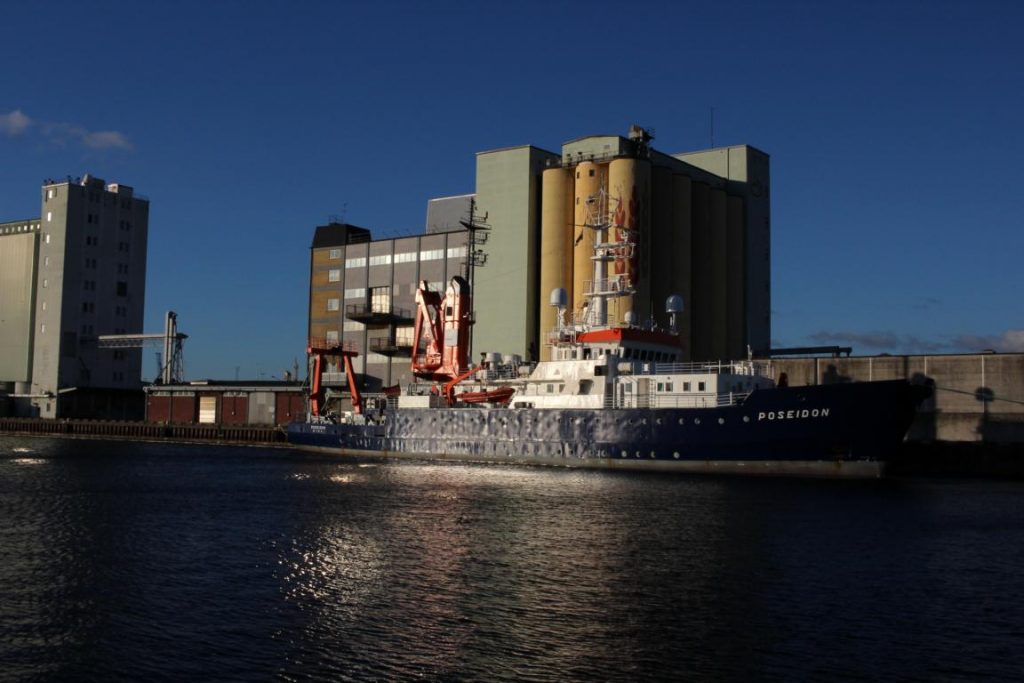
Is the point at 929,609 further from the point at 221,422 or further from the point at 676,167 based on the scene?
the point at 221,422

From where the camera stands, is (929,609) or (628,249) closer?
(929,609)

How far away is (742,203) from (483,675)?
66886 mm

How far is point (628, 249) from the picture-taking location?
196 ft

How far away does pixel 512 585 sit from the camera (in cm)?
1839

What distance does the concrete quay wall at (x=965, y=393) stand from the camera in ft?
155

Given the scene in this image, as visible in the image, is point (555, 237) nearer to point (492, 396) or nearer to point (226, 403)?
point (492, 396)

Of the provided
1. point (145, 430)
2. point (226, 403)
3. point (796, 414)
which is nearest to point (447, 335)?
point (796, 414)

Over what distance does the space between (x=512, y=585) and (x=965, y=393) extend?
3811 centimetres

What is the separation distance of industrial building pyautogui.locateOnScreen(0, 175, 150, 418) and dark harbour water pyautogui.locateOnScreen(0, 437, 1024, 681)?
6291 cm

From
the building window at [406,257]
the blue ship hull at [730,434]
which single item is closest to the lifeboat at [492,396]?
the blue ship hull at [730,434]

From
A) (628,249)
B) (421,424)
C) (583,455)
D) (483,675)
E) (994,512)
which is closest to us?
(483,675)

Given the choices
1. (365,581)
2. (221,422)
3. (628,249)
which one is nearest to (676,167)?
(628,249)

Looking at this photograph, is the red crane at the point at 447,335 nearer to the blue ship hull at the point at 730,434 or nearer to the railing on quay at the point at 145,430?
the blue ship hull at the point at 730,434

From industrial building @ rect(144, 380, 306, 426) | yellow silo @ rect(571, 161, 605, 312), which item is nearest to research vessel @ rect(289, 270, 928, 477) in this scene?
yellow silo @ rect(571, 161, 605, 312)
